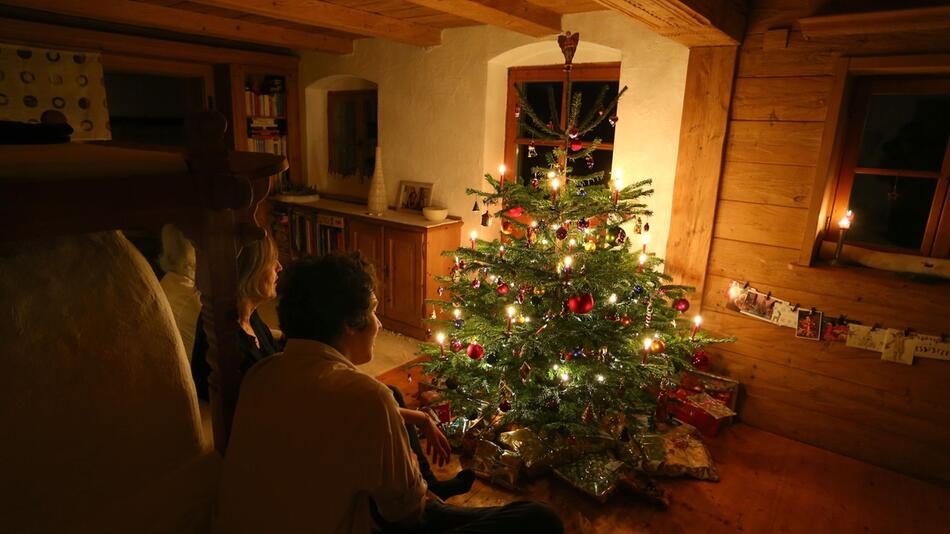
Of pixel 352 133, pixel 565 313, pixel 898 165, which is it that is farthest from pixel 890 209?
pixel 352 133

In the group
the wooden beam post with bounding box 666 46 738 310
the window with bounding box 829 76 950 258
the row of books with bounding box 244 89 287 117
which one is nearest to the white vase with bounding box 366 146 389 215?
the row of books with bounding box 244 89 287 117

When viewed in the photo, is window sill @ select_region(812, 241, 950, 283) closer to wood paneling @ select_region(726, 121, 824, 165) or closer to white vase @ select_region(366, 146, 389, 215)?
wood paneling @ select_region(726, 121, 824, 165)

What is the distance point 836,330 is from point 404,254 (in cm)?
252

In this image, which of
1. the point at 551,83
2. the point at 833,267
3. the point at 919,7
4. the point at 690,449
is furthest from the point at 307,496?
the point at 551,83

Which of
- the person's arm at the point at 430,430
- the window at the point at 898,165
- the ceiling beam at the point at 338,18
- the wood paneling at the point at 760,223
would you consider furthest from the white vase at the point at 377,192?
the window at the point at 898,165

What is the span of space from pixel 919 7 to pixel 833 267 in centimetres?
109

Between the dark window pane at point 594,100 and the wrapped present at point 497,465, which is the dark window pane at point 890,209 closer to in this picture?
the dark window pane at point 594,100

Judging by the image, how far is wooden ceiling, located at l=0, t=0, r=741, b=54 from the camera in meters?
2.29

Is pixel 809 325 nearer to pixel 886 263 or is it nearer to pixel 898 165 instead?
pixel 886 263

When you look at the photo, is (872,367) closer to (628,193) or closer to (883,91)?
(883,91)

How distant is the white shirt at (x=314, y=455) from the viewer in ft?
3.06

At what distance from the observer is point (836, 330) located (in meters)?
2.37

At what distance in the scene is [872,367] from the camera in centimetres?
234

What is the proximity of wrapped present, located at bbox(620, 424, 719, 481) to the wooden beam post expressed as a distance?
28.3 inches
